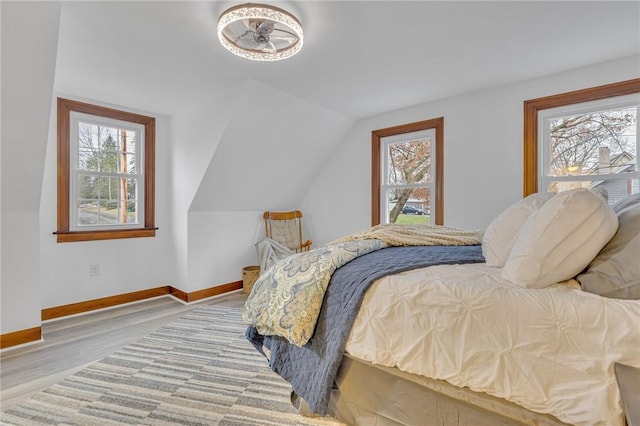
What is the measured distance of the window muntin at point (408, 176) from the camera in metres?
3.54

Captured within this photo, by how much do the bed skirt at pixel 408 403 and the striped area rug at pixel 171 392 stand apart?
0.26 m

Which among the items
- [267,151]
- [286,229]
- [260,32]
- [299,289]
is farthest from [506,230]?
[286,229]

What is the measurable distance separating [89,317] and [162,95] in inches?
92.1

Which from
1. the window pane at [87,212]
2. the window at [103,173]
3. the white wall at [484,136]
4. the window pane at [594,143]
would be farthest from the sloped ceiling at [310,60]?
the window pane at [87,212]

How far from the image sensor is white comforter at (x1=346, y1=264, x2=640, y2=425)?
879 millimetres

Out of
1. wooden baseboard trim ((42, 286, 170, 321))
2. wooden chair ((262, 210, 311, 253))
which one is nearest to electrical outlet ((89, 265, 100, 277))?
wooden baseboard trim ((42, 286, 170, 321))

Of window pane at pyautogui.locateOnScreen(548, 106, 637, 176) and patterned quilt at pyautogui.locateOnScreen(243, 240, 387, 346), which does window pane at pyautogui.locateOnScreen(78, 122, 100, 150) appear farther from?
window pane at pyautogui.locateOnScreen(548, 106, 637, 176)

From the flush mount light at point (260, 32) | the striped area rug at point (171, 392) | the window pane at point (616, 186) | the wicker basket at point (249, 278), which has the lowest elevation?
the striped area rug at point (171, 392)

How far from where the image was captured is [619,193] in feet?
8.20

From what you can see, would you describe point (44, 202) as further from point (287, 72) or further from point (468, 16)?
point (468, 16)

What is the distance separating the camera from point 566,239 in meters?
1.04

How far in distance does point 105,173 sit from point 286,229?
2225mm

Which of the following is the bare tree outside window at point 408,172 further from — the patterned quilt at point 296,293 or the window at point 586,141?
the patterned quilt at point 296,293

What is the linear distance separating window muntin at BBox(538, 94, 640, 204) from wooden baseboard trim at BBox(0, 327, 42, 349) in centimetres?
457
